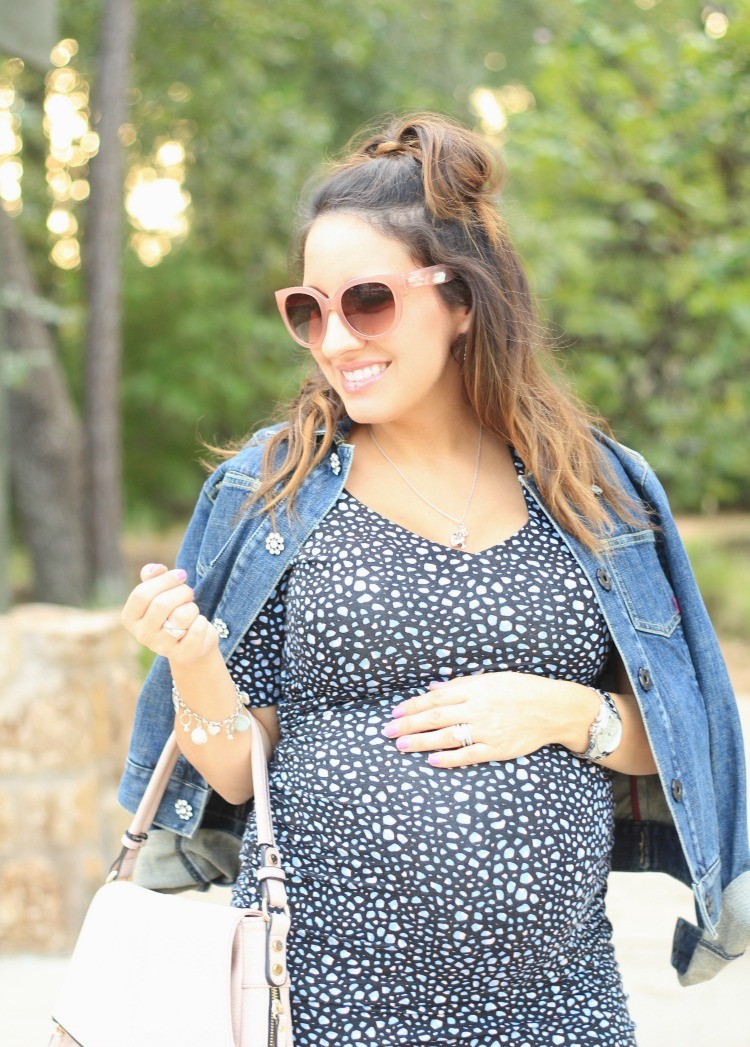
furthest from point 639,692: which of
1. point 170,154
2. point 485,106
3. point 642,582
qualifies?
point 485,106

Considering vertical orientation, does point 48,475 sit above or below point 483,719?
above

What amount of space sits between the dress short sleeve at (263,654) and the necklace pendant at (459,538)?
0.30m

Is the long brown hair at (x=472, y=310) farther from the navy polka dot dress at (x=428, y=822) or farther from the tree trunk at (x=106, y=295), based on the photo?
the tree trunk at (x=106, y=295)

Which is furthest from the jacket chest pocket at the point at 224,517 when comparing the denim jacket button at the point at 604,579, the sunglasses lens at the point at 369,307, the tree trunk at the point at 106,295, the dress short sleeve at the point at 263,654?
the tree trunk at the point at 106,295

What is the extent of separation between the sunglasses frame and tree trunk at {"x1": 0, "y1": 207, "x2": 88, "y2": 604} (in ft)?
24.2

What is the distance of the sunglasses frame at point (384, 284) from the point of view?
6.10 ft

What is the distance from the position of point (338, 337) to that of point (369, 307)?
0.07 metres

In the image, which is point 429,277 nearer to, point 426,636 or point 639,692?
point 426,636

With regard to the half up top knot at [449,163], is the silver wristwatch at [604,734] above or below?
below

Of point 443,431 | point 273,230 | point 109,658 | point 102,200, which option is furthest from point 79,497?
point 443,431

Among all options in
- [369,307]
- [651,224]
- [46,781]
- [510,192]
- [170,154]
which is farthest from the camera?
[170,154]

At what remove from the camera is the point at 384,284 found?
73.1 inches

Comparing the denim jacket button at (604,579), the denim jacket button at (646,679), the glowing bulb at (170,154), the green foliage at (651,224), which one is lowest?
the denim jacket button at (646,679)

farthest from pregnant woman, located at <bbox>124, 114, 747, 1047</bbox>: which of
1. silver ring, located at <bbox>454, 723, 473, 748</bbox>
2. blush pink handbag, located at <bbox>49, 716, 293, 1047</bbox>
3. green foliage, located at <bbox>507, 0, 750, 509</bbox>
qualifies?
green foliage, located at <bbox>507, 0, 750, 509</bbox>
